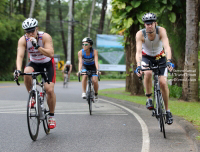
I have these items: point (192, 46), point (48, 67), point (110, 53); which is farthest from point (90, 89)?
point (110, 53)

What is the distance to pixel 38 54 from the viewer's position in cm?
637

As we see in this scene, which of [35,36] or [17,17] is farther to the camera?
[17,17]

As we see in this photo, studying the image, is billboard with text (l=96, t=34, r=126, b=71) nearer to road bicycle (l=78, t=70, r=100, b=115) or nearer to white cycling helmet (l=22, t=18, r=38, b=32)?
road bicycle (l=78, t=70, r=100, b=115)

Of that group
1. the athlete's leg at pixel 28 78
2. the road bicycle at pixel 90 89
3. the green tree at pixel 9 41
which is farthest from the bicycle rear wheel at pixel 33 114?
the green tree at pixel 9 41

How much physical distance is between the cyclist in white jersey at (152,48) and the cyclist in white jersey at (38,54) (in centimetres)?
166

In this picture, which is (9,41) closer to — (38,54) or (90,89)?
(90,89)

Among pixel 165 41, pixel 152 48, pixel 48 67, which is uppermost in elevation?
pixel 165 41

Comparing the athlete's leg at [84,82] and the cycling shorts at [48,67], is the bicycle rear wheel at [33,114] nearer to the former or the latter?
the cycling shorts at [48,67]

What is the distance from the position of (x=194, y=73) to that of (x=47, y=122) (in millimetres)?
7829

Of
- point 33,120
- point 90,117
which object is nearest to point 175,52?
point 90,117

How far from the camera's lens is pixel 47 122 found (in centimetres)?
652

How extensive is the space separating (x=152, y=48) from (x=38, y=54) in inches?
89.5

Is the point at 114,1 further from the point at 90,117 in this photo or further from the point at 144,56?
the point at 144,56

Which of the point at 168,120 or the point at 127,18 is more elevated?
the point at 127,18
